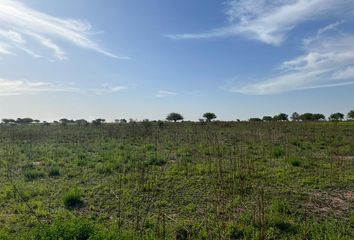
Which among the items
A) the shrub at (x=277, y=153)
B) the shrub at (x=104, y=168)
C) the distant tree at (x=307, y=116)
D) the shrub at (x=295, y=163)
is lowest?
the shrub at (x=104, y=168)

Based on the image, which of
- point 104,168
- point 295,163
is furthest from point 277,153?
point 104,168

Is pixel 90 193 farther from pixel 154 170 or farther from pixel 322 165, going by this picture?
pixel 322 165

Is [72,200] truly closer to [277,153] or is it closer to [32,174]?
[32,174]

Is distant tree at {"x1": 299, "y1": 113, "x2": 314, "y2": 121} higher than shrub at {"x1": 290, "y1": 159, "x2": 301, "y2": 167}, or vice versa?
distant tree at {"x1": 299, "y1": 113, "x2": 314, "y2": 121}

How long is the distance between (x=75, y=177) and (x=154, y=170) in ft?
7.88

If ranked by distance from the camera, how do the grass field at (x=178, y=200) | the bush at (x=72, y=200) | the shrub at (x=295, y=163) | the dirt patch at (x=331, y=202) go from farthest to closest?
1. the shrub at (x=295, y=163)
2. the bush at (x=72, y=200)
3. the dirt patch at (x=331, y=202)
4. the grass field at (x=178, y=200)

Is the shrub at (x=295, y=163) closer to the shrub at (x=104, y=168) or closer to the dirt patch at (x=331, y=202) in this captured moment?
the dirt patch at (x=331, y=202)

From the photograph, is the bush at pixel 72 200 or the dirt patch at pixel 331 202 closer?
the dirt patch at pixel 331 202

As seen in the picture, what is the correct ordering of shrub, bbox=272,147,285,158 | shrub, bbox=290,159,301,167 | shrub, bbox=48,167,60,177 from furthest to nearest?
shrub, bbox=272,147,285,158 → shrub, bbox=290,159,301,167 → shrub, bbox=48,167,60,177

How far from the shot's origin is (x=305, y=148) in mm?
17484

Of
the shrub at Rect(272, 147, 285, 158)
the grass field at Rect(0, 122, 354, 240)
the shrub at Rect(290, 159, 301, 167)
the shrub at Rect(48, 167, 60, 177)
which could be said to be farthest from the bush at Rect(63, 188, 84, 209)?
the shrub at Rect(272, 147, 285, 158)

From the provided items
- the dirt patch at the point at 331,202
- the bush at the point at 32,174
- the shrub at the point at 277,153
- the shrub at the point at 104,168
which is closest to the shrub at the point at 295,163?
the shrub at the point at 277,153

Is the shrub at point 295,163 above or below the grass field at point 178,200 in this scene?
above

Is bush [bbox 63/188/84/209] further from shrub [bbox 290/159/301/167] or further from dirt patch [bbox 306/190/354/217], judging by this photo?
shrub [bbox 290/159/301/167]
